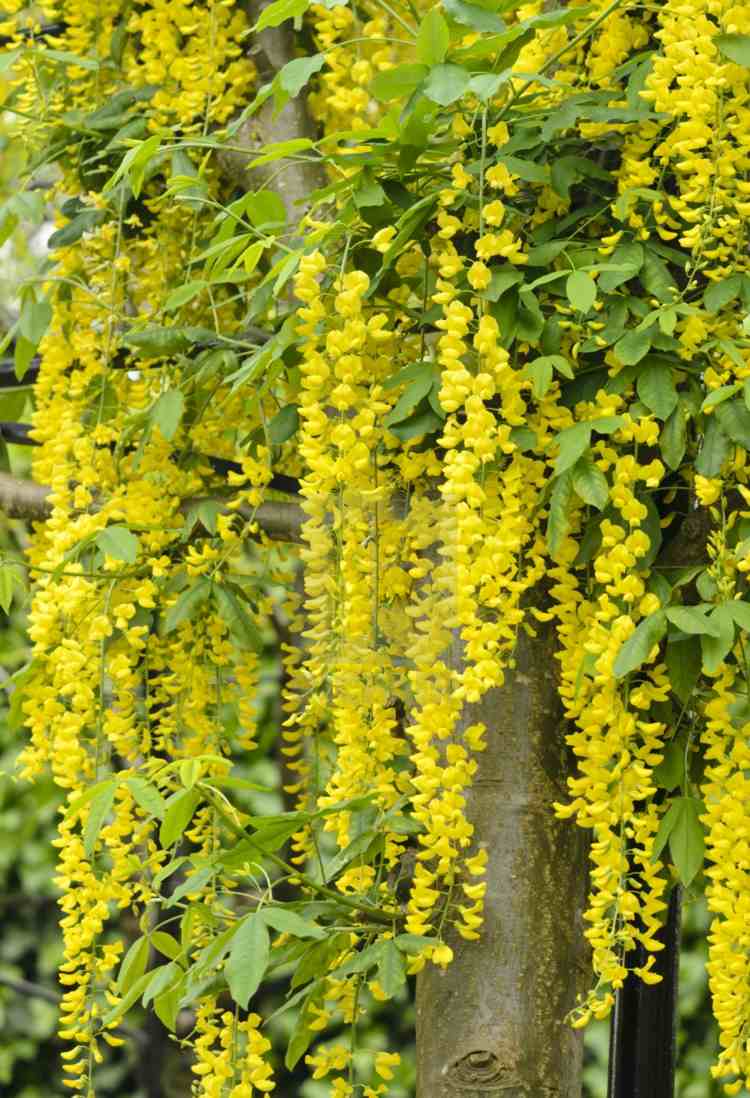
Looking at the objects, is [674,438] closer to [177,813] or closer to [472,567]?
[472,567]

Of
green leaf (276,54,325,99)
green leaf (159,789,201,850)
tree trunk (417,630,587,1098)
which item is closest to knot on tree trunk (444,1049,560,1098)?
tree trunk (417,630,587,1098)

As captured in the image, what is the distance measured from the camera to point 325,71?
7.23ft

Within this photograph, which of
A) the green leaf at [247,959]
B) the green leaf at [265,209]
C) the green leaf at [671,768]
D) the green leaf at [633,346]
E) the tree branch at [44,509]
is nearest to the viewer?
the green leaf at [247,959]

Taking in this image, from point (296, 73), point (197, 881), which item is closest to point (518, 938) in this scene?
point (197, 881)

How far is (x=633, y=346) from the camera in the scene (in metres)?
1.50

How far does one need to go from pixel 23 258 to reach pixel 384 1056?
233 centimetres

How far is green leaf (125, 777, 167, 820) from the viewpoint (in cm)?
139

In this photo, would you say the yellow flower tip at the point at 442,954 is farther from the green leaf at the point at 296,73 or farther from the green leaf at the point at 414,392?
the green leaf at the point at 296,73

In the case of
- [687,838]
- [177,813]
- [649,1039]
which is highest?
[177,813]

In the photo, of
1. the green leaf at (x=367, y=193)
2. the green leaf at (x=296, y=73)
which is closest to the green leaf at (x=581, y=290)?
the green leaf at (x=367, y=193)

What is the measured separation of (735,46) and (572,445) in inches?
15.1

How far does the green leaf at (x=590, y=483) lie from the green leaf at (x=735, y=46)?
1.24ft

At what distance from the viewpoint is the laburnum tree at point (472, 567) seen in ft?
4.90

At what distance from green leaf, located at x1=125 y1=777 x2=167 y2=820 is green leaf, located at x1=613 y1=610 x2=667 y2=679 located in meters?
0.41
